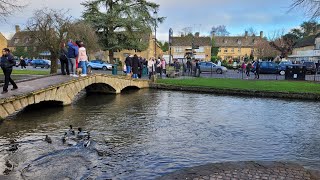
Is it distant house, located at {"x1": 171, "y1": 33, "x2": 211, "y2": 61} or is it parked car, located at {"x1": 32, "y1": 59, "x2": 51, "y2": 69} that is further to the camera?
distant house, located at {"x1": 171, "y1": 33, "x2": 211, "y2": 61}

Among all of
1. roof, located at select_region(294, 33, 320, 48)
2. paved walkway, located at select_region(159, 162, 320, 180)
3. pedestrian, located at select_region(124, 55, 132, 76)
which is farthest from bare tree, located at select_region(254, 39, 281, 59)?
paved walkway, located at select_region(159, 162, 320, 180)

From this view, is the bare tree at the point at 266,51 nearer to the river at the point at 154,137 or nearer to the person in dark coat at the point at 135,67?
the person in dark coat at the point at 135,67

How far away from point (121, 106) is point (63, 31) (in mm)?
17375

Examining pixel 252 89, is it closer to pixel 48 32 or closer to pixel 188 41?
pixel 48 32

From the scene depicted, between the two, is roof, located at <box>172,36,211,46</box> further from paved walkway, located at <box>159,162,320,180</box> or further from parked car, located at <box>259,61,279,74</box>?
paved walkway, located at <box>159,162,320,180</box>

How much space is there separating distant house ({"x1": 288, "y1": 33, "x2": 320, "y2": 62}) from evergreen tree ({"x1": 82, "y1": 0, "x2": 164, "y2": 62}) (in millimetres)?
31304

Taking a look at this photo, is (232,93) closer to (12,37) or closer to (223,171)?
(223,171)

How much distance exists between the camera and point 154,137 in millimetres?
12305

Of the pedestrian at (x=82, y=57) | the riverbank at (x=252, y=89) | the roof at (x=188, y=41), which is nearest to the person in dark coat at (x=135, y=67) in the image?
the riverbank at (x=252, y=89)

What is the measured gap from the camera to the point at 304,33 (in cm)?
9756

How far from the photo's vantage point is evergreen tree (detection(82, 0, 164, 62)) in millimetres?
50469

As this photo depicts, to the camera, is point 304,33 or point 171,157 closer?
point 171,157

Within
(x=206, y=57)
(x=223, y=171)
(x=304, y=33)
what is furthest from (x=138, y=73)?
(x=304, y=33)

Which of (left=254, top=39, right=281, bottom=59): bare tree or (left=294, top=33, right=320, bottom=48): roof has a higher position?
(left=294, top=33, right=320, bottom=48): roof
